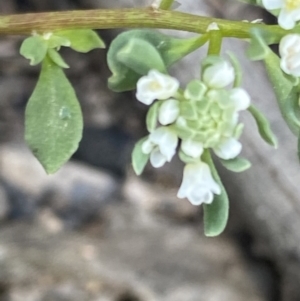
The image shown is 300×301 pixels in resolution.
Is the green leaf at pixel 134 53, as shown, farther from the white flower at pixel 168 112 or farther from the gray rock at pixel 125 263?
the gray rock at pixel 125 263

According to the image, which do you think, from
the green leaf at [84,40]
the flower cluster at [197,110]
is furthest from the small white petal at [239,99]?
the green leaf at [84,40]

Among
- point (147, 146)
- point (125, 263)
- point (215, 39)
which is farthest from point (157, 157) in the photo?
point (125, 263)

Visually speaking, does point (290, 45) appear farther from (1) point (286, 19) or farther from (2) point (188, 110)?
(2) point (188, 110)

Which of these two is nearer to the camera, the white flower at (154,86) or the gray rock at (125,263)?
the white flower at (154,86)

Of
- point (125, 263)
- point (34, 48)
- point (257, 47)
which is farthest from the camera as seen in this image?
point (125, 263)

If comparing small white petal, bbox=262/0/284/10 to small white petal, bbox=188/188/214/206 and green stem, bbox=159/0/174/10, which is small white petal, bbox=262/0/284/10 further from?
small white petal, bbox=188/188/214/206

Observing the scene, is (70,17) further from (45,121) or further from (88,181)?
(88,181)

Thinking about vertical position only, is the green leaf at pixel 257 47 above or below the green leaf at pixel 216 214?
above
